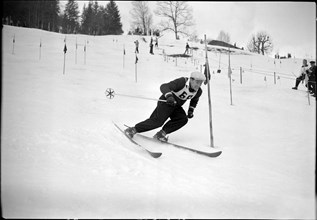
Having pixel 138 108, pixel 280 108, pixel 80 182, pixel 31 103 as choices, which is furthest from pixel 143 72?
pixel 80 182

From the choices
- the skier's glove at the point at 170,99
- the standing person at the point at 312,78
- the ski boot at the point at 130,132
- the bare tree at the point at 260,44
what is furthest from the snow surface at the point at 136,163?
the bare tree at the point at 260,44

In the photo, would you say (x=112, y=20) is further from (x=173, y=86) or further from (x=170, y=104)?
(x=170, y=104)

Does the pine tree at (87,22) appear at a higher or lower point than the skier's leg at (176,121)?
higher

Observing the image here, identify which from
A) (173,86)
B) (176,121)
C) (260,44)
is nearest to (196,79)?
(173,86)

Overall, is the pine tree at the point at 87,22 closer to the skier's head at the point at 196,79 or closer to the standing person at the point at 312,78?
the standing person at the point at 312,78

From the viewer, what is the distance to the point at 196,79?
3.71 m

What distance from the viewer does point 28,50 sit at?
10.7 m

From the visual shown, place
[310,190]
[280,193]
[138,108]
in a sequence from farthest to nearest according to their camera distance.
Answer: [138,108] → [310,190] → [280,193]

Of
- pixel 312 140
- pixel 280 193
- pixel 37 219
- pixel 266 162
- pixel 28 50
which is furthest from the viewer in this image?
pixel 28 50

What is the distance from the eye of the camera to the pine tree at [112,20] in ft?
120

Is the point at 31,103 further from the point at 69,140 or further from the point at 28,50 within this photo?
the point at 28,50

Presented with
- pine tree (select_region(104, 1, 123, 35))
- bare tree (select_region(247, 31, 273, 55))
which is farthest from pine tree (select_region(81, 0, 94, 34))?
bare tree (select_region(247, 31, 273, 55))

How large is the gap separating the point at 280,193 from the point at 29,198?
2.24 m

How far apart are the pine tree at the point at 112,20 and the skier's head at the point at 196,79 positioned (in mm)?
36252
